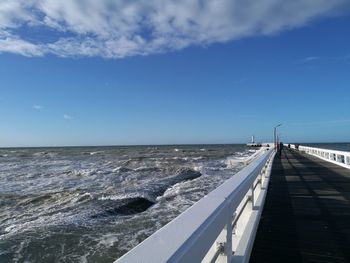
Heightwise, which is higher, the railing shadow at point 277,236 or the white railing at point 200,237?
the white railing at point 200,237

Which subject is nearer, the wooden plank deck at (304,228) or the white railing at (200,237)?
the white railing at (200,237)

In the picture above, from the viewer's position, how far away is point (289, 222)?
284 inches

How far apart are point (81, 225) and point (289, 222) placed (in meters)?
6.06

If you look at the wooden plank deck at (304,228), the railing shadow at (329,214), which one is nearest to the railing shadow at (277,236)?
the wooden plank deck at (304,228)

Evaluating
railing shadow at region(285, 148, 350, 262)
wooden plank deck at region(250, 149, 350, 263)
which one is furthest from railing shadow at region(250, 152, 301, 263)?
railing shadow at region(285, 148, 350, 262)

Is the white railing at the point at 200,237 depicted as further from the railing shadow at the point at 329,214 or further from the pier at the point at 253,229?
the railing shadow at the point at 329,214

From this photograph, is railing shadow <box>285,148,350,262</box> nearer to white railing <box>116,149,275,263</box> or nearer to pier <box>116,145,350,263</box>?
pier <box>116,145,350,263</box>

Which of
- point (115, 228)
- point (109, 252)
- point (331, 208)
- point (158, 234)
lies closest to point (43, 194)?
point (115, 228)

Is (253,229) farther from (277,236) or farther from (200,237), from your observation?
(200,237)

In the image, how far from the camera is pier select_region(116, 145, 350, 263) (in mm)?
2242

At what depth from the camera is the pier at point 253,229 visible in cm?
224

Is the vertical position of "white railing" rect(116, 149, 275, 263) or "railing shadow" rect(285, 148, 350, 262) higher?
"white railing" rect(116, 149, 275, 263)

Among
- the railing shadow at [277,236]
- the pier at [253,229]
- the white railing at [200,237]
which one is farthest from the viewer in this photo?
the railing shadow at [277,236]

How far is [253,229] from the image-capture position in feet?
19.0
